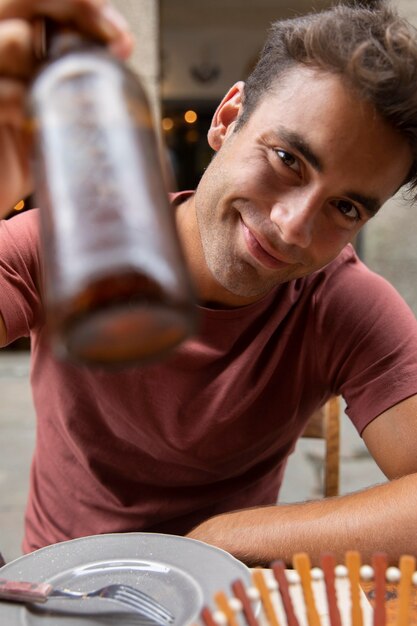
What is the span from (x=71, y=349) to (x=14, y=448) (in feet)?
11.2

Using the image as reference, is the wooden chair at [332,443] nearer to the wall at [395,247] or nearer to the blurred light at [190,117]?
the wall at [395,247]

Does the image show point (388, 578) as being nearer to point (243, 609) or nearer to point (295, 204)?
Result: point (243, 609)

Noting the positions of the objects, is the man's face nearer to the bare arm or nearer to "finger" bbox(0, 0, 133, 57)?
the bare arm

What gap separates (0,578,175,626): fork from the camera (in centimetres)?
80

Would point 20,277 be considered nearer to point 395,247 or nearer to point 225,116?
Answer: point 225,116

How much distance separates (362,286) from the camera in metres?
1.42

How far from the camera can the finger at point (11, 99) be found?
0.49m

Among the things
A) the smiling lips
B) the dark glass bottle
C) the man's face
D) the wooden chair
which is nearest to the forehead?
the man's face

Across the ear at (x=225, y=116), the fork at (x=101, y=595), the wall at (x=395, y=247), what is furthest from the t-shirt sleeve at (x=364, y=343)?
the wall at (x=395, y=247)

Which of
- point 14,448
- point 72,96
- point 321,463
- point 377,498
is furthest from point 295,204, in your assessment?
point 14,448

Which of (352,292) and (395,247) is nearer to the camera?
(352,292)

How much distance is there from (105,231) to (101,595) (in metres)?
0.64

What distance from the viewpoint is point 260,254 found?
1187 mm

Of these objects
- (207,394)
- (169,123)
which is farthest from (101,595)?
(169,123)
